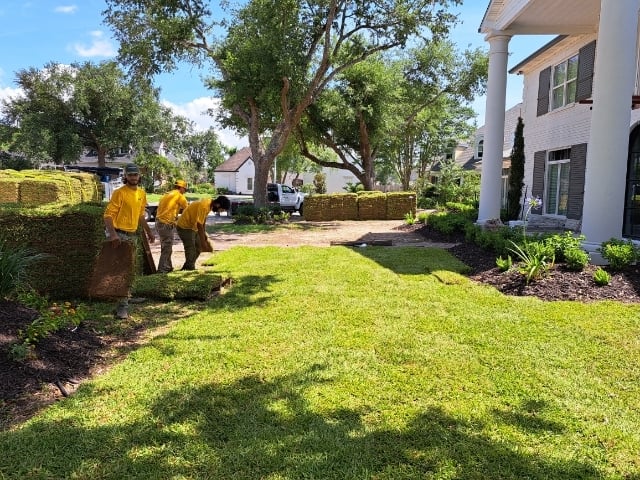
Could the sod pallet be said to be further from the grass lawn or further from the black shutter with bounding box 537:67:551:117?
the black shutter with bounding box 537:67:551:117

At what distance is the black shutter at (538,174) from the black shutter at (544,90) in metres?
1.43

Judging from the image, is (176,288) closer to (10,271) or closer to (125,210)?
(125,210)

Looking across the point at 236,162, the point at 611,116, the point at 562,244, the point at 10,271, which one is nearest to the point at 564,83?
the point at 611,116

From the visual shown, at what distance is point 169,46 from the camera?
17.7 metres

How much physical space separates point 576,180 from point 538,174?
9.05ft

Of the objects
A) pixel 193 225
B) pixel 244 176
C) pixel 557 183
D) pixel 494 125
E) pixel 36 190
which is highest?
pixel 244 176

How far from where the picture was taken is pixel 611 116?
764 cm

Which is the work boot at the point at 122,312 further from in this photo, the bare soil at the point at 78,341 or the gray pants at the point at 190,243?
the gray pants at the point at 190,243

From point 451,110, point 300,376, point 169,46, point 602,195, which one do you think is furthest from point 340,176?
point 300,376

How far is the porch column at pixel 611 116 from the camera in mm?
7582

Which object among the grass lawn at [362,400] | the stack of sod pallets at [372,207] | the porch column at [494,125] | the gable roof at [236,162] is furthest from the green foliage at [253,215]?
the gable roof at [236,162]

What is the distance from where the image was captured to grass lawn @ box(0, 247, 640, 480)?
2688mm

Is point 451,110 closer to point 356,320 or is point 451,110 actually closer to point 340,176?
point 340,176

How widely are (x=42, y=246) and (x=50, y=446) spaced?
366cm
